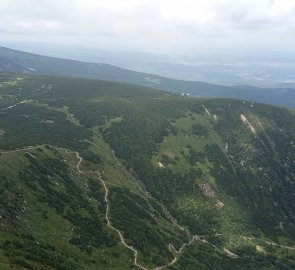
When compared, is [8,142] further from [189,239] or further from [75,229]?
[189,239]

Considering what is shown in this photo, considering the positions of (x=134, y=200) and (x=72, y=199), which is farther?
(x=134, y=200)

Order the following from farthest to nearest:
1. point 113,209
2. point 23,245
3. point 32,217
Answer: point 113,209
point 32,217
point 23,245

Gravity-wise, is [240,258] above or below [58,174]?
below

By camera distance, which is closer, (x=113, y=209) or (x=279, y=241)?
(x=113, y=209)

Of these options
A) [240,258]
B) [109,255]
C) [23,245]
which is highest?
[23,245]

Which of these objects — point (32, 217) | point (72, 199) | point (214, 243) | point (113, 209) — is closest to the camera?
point (32, 217)

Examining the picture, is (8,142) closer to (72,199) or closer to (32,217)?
(72,199)

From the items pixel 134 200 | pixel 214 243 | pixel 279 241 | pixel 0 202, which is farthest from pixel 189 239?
pixel 0 202

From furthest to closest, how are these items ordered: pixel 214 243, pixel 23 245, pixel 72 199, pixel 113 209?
pixel 214 243
pixel 113 209
pixel 72 199
pixel 23 245

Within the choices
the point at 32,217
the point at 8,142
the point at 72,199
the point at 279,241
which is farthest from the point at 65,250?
the point at 279,241
